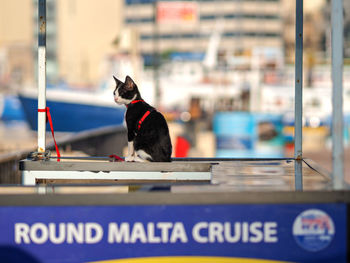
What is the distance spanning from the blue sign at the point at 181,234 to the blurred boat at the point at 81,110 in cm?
3647

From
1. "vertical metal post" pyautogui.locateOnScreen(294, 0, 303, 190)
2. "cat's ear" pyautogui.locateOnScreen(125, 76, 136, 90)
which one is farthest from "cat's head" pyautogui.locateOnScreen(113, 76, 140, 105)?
"vertical metal post" pyautogui.locateOnScreen(294, 0, 303, 190)

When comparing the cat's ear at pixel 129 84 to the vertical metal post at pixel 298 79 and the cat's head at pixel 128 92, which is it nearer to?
the cat's head at pixel 128 92

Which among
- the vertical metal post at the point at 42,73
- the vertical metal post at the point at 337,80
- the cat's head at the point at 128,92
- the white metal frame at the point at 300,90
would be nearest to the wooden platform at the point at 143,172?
the white metal frame at the point at 300,90

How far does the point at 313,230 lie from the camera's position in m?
3.18

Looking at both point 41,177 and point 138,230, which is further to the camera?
point 41,177

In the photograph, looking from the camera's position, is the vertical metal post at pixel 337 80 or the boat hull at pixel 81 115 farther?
the boat hull at pixel 81 115

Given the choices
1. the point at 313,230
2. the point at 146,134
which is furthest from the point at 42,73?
the point at 313,230

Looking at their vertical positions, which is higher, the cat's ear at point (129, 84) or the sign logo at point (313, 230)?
the cat's ear at point (129, 84)

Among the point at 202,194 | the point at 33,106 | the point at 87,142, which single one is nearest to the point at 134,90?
the point at 202,194

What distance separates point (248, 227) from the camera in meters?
3.19

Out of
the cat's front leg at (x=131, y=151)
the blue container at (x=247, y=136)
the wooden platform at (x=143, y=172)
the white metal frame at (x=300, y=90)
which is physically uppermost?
the white metal frame at (x=300, y=90)

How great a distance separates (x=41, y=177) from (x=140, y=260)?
1.52 m

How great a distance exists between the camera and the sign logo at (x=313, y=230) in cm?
318

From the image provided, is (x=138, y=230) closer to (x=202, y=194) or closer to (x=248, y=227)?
(x=202, y=194)
